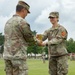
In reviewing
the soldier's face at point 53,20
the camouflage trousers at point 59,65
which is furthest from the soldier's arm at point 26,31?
the camouflage trousers at point 59,65

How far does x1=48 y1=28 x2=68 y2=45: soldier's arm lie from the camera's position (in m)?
11.1

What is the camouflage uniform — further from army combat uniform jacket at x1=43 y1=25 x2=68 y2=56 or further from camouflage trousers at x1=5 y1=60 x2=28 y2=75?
camouflage trousers at x1=5 y1=60 x2=28 y2=75

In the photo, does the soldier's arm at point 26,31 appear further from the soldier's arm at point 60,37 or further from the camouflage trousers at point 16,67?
the soldier's arm at point 60,37

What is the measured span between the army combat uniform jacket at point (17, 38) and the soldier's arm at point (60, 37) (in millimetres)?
2231

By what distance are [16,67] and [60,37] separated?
258 centimetres

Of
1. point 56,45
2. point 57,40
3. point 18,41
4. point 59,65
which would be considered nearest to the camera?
point 18,41

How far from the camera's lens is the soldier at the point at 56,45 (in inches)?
439

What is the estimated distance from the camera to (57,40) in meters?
11.1

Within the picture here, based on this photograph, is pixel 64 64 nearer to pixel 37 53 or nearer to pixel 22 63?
pixel 22 63

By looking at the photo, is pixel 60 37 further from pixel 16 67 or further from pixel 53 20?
pixel 16 67

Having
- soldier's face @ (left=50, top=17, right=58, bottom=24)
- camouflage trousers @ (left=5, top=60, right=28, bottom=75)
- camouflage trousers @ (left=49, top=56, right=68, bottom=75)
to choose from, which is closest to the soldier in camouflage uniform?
camouflage trousers @ (left=5, top=60, right=28, bottom=75)

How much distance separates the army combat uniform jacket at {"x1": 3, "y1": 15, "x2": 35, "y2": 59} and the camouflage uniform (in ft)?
7.61

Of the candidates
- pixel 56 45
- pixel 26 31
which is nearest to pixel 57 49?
pixel 56 45

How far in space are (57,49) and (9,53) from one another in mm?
2714
